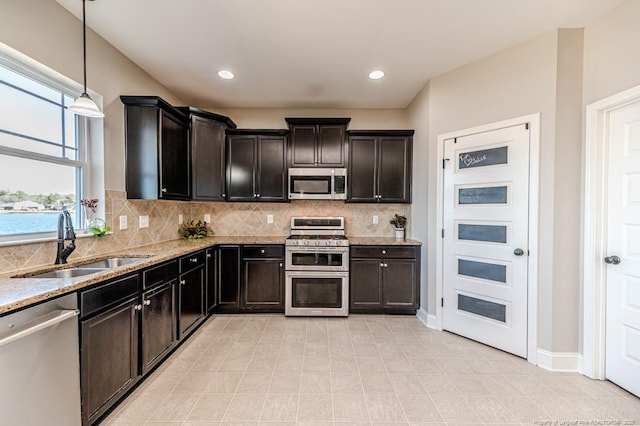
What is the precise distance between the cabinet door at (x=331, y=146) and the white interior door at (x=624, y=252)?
253cm

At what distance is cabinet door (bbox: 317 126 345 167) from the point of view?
12.1ft

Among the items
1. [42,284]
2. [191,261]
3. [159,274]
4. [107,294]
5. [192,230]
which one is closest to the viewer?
[42,284]

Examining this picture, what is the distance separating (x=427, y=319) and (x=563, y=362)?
117cm

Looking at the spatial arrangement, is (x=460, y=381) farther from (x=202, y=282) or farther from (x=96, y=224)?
(x=96, y=224)

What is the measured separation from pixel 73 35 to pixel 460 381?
403cm

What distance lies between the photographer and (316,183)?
3666 millimetres

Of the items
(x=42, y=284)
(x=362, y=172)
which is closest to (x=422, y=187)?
(x=362, y=172)

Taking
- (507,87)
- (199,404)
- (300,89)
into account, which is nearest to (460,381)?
(199,404)

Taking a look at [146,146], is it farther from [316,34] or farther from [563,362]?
[563,362]

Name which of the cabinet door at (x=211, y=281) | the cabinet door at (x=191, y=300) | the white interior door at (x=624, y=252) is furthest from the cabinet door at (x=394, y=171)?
the cabinet door at (x=191, y=300)

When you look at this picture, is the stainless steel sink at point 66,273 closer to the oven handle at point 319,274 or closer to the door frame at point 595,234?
the oven handle at point 319,274

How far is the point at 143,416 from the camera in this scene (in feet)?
5.77

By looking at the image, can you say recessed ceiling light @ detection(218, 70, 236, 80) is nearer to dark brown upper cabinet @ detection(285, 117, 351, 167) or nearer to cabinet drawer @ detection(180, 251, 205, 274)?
dark brown upper cabinet @ detection(285, 117, 351, 167)

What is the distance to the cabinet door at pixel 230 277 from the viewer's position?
339 centimetres
